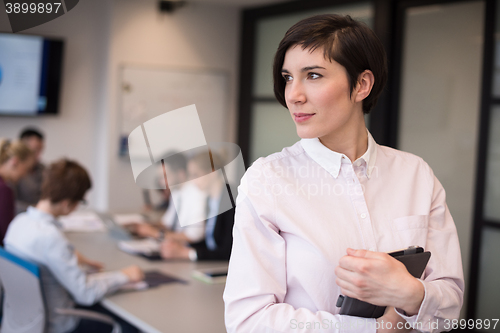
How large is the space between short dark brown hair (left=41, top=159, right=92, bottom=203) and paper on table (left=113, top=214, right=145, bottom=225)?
45.2 inches

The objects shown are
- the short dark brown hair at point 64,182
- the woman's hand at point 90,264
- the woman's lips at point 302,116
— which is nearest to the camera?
the woman's lips at point 302,116

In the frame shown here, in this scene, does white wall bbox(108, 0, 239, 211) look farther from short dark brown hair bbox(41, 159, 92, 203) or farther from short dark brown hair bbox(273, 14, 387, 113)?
short dark brown hair bbox(273, 14, 387, 113)

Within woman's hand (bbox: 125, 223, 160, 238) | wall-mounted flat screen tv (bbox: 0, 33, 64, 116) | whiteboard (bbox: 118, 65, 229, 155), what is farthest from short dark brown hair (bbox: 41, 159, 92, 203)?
wall-mounted flat screen tv (bbox: 0, 33, 64, 116)

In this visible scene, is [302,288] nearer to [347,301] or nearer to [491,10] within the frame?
[347,301]

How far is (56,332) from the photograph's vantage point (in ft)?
6.82

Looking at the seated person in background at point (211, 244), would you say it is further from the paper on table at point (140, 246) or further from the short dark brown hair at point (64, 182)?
the short dark brown hair at point (64, 182)

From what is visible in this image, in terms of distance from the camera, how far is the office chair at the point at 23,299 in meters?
1.87

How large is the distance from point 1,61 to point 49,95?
51 centimetres

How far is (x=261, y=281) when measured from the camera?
92 centimetres

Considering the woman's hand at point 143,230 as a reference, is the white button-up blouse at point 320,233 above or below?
above

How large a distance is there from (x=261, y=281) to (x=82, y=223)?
9.47 ft

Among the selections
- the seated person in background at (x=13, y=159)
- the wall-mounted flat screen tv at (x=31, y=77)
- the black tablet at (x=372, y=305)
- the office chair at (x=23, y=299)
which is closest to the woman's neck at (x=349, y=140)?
the black tablet at (x=372, y=305)

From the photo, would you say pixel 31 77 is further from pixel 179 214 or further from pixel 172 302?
pixel 172 302

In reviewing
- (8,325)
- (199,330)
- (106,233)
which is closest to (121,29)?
(106,233)
